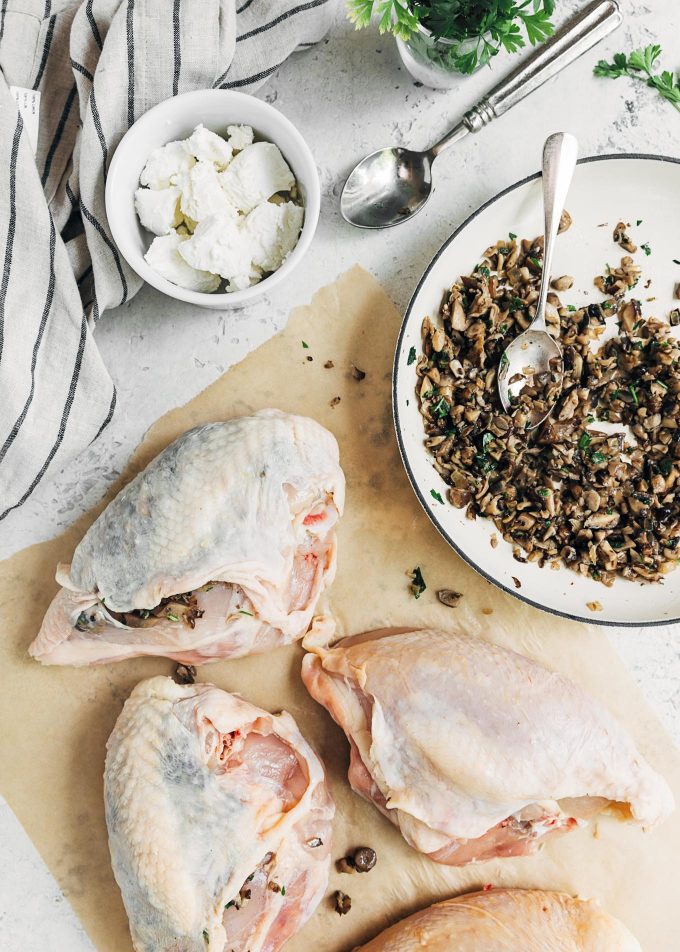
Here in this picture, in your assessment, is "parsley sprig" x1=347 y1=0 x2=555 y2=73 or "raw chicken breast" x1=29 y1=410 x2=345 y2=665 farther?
"raw chicken breast" x1=29 y1=410 x2=345 y2=665

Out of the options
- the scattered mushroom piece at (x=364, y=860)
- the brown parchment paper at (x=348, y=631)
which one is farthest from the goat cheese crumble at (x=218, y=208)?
the scattered mushroom piece at (x=364, y=860)

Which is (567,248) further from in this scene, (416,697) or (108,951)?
(108,951)

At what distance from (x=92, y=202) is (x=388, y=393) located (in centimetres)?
82

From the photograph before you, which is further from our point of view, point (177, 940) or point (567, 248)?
point (567, 248)

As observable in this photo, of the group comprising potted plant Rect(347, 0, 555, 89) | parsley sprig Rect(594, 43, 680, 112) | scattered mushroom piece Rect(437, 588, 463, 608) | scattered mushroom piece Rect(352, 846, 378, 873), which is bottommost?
scattered mushroom piece Rect(352, 846, 378, 873)

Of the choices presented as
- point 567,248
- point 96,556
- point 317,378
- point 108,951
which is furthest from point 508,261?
point 108,951

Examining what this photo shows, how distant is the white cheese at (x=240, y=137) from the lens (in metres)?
1.75

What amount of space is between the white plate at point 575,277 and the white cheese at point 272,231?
31 cm

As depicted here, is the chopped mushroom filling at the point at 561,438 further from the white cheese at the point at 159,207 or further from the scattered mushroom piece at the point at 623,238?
the white cheese at the point at 159,207

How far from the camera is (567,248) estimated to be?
1942mm

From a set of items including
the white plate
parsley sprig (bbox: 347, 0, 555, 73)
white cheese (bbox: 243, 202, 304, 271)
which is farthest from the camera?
the white plate

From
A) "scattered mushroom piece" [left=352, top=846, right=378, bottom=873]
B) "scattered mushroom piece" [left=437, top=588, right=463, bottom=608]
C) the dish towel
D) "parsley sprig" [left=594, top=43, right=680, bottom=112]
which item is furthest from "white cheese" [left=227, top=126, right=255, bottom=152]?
"scattered mushroom piece" [left=352, top=846, right=378, bottom=873]

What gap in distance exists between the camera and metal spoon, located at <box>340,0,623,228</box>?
1.89m

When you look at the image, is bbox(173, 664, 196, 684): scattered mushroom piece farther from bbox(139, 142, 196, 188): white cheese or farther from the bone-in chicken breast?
bbox(139, 142, 196, 188): white cheese
